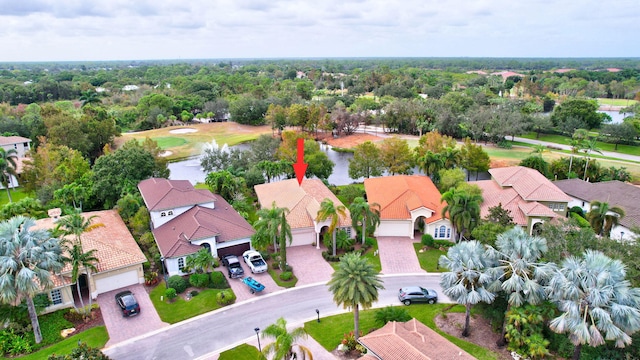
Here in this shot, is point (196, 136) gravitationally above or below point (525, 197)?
below

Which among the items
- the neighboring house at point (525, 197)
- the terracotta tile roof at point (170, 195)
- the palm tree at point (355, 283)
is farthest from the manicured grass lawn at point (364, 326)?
the terracotta tile roof at point (170, 195)

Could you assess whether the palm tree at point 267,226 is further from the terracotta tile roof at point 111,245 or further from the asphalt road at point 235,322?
the terracotta tile roof at point 111,245

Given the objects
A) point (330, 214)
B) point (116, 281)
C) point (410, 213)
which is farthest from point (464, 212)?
point (116, 281)

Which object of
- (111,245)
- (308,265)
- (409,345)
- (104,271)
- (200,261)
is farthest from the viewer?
(308,265)

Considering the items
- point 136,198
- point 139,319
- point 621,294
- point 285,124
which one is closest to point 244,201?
point 136,198

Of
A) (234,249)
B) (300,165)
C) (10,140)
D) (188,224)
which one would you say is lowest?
(234,249)

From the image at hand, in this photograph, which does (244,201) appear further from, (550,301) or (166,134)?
(166,134)

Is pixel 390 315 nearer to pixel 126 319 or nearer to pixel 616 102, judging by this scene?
pixel 126 319

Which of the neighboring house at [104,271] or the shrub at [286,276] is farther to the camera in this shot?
the shrub at [286,276]
